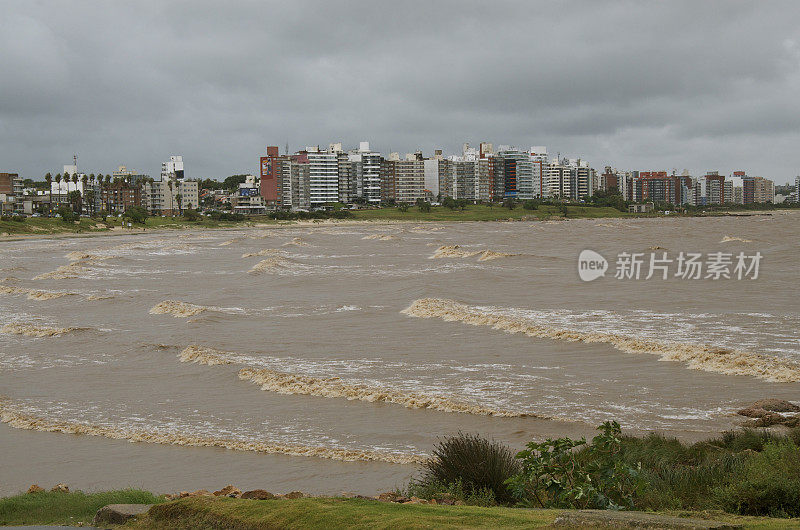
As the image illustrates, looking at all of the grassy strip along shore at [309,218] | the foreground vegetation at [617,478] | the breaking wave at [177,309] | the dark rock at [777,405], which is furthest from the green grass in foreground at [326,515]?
the grassy strip along shore at [309,218]

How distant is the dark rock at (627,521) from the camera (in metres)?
5.56

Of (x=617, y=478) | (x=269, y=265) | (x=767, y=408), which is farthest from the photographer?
(x=269, y=265)

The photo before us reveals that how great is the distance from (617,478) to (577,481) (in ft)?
1.14

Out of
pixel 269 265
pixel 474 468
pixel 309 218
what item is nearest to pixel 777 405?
pixel 474 468

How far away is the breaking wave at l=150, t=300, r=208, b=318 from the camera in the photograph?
28302 mm

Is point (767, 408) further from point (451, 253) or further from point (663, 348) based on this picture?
point (451, 253)

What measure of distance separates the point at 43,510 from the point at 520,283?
30.3m

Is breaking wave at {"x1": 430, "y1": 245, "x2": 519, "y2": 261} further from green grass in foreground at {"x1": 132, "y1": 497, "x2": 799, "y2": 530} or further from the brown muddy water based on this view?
green grass in foreground at {"x1": 132, "y1": 497, "x2": 799, "y2": 530}

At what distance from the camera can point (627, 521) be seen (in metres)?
5.70

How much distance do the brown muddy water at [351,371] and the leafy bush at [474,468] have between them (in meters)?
1.36

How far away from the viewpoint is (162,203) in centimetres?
17550

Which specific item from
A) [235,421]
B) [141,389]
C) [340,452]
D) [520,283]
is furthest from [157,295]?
[340,452]

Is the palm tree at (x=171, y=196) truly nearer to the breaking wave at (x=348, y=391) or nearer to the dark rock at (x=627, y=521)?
the breaking wave at (x=348, y=391)

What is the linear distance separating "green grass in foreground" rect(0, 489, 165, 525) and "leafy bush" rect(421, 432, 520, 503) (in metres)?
3.04
